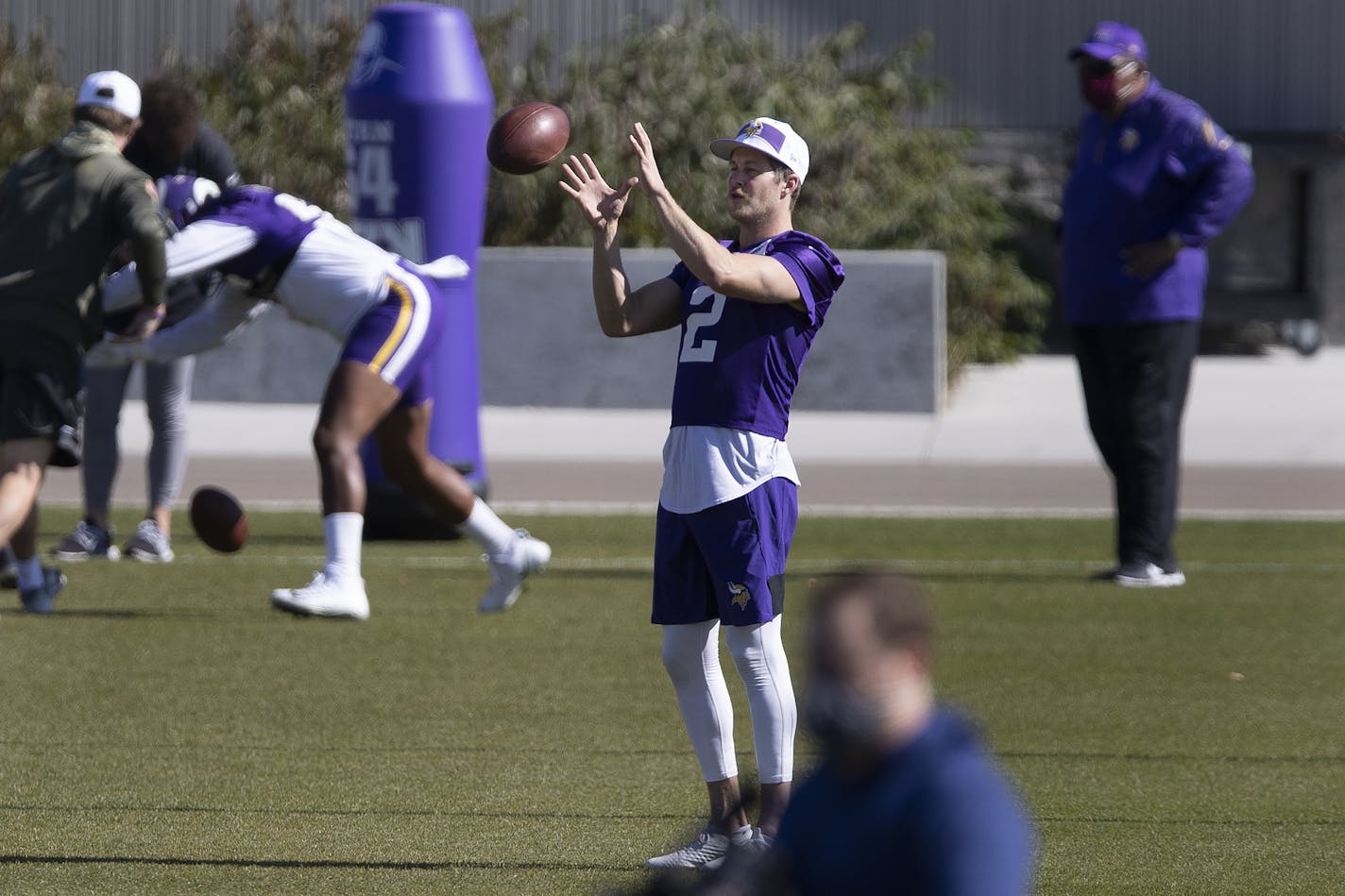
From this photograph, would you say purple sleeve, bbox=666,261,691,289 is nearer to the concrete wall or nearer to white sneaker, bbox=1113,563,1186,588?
white sneaker, bbox=1113,563,1186,588

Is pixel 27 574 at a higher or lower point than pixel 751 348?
lower

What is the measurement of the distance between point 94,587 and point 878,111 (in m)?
13.9

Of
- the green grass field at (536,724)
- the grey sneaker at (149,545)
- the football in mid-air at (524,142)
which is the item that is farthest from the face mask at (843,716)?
the grey sneaker at (149,545)

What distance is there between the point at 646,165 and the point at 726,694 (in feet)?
4.13

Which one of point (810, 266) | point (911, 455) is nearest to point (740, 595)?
point (810, 266)

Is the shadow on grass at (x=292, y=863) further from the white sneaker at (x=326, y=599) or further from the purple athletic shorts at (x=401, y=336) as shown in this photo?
the purple athletic shorts at (x=401, y=336)

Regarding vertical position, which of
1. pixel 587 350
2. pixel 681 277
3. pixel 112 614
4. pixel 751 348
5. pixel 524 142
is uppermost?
pixel 524 142

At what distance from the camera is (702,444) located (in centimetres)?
489

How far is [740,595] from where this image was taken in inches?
190

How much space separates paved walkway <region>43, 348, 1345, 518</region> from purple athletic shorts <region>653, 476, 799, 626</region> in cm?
713

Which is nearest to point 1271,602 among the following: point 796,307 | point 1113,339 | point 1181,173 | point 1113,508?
point 1113,339

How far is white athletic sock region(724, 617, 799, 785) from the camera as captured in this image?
485 cm

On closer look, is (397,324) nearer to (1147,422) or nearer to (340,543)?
(340,543)

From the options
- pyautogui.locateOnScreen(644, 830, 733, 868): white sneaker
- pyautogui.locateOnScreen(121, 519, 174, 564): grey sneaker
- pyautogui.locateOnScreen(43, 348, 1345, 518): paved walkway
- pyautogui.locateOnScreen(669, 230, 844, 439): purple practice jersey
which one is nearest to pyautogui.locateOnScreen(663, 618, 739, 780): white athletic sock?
pyautogui.locateOnScreen(644, 830, 733, 868): white sneaker
